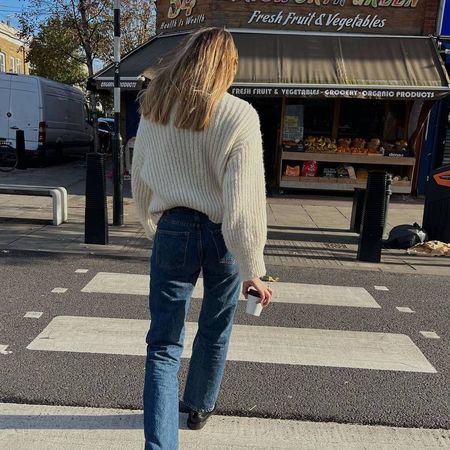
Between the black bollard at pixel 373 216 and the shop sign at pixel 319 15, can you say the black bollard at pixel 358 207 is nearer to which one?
the black bollard at pixel 373 216

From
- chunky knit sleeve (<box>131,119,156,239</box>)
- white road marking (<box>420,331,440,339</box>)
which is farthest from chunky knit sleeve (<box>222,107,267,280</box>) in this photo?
white road marking (<box>420,331,440,339</box>)

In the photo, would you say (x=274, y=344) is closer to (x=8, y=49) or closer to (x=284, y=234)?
(x=284, y=234)

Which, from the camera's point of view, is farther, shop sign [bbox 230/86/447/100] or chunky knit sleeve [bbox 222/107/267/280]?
shop sign [bbox 230/86/447/100]

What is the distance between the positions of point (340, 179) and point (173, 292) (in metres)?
10.2

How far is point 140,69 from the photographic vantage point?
11.5m

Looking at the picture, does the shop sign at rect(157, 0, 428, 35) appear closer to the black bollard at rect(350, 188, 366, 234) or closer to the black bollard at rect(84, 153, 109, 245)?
the black bollard at rect(350, 188, 366, 234)

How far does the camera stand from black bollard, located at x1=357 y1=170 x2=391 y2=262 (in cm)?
629

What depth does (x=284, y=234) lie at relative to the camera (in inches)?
312

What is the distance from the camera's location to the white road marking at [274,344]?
3594 mm

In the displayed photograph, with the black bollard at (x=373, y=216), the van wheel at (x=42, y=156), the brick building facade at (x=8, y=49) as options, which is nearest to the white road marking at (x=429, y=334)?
the black bollard at (x=373, y=216)

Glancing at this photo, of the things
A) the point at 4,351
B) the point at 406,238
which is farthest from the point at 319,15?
the point at 4,351

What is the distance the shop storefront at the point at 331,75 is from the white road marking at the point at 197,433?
8582 millimetres

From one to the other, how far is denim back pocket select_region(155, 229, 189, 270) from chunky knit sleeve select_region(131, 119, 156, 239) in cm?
25

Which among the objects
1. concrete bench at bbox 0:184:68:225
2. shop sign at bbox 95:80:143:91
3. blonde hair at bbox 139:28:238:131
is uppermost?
shop sign at bbox 95:80:143:91
